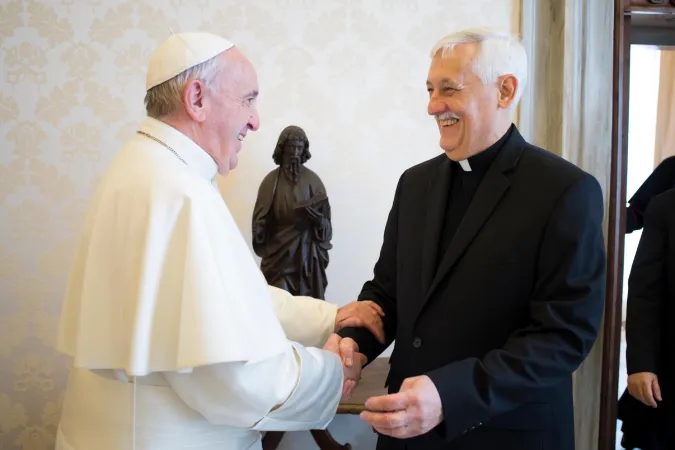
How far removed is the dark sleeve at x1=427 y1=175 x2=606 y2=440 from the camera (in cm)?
147

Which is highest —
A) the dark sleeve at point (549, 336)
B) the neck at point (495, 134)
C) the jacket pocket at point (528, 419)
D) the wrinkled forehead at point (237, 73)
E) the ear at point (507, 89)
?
the wrinkled forehead at point (237, 73)

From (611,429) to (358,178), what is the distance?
5.97 feet

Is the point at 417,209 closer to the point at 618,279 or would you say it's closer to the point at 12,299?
the point at 618,279

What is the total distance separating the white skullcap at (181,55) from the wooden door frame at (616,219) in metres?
2.04

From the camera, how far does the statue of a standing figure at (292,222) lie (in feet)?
9.66

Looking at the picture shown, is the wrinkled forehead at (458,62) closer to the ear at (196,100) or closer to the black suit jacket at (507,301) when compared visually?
the black suit jacket at (507,301)

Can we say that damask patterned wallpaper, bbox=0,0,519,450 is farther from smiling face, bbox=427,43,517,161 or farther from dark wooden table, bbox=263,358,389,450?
smiling face, bbox=427,43,517,161

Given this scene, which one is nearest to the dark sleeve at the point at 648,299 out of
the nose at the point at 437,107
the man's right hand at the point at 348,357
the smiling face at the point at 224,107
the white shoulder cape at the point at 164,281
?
the man's right hand at the point at 348,357

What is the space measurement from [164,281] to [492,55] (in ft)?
3.39

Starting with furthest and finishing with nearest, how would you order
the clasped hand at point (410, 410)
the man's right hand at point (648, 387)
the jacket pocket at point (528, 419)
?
the man's right hand at point (648, 387), the jacket pocket at point (528, 419), the clasped hand at point (410, 410)

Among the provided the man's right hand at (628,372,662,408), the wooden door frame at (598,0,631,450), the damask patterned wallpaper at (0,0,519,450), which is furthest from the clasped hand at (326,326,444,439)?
the damask patterned wallpaper at (0,0,519,450)

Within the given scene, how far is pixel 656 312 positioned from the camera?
8.51 ft

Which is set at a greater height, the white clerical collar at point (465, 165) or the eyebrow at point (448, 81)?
the eyebrow at point (448, 81)

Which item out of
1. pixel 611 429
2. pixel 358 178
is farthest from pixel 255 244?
pixel 611 429
